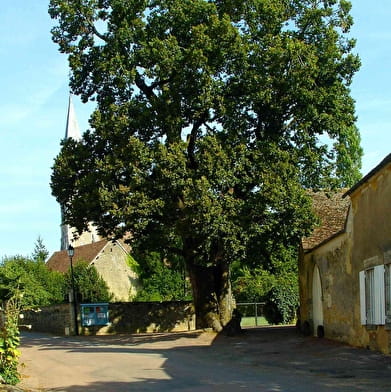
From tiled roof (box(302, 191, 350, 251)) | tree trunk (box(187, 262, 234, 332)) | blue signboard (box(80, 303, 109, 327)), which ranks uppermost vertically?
tiled roof (box(302, 191, 350, 251))

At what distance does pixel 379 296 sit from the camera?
15.4 m

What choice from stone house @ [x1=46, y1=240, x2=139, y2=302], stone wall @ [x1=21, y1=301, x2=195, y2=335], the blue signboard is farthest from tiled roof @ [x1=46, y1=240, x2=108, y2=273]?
the blue signboard

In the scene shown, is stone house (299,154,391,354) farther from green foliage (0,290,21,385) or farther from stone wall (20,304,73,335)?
stone wall (20,304,73,335)

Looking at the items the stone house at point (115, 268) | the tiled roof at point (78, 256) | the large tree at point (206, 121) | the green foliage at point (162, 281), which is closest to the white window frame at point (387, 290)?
the large tree at point (206, 121)

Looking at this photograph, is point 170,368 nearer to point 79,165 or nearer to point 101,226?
point 101,226

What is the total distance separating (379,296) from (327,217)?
10.7m

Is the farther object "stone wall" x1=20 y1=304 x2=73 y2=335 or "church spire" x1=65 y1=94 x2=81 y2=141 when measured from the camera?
"church spire" x1=65 y1=94 x2=81 y2=141

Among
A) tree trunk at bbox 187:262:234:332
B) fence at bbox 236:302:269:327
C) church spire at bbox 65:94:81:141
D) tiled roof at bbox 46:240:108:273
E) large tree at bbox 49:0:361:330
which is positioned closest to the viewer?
large tree at bbox 49:0:361:330

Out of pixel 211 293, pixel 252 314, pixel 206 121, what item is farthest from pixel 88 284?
pixel 206 121

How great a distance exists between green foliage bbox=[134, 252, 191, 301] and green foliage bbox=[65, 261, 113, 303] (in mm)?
4561

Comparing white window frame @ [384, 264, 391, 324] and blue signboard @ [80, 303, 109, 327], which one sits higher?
white window frame @ [384, 264, 391, 324]

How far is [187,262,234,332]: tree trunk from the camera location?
26.3 metres

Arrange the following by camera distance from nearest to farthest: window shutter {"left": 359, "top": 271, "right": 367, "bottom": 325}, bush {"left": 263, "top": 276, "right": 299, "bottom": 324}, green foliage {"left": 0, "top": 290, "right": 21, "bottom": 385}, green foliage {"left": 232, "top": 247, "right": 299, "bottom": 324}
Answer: green foliage {"left": 0, "top": 290, "right": 21, "bottom": 385} < window shutter {"left": 359, "top": 271, "right": 367, "bottom": 325} < green foliage {"left": 232, "top": 247, "right": 299, "bottom": 324} < bush {"left": 263, "top": 276, "right": 299, "bottom": 324}

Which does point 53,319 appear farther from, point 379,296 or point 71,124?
point 71,124
